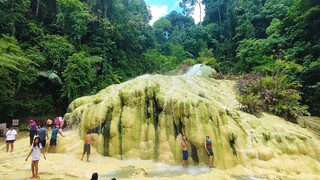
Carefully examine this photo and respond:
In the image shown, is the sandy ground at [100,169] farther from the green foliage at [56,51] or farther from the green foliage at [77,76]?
the green foliage at [56,51]

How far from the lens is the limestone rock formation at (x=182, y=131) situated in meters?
12.4

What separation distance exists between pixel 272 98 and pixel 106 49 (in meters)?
20.0

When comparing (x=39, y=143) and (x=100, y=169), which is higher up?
(x=39, y=143)

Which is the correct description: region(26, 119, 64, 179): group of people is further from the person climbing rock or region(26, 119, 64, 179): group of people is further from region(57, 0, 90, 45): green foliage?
region(57, 0, 90, 45): green foliage

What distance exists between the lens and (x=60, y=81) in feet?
86.0

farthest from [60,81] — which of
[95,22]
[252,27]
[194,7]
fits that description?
[194,7]

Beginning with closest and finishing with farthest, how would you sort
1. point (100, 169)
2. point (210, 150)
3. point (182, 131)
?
point (100, 169), point (210, 150), point (182, 131)

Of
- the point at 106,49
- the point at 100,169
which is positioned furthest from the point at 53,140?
the point at 106,49

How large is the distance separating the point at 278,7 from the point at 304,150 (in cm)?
2165

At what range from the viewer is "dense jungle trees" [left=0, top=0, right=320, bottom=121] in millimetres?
21469

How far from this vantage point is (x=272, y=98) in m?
16.9

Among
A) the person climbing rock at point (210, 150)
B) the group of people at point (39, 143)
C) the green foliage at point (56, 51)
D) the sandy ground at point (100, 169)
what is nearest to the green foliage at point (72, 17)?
the green foliage at point (56, 51)

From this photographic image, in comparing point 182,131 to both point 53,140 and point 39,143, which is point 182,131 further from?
point 39,143

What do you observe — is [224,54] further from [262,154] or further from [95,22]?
[262,154]
